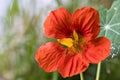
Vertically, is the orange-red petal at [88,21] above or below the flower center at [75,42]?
above

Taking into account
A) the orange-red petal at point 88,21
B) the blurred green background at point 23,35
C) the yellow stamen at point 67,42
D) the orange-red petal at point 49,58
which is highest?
the orange-red petal at point 88,21

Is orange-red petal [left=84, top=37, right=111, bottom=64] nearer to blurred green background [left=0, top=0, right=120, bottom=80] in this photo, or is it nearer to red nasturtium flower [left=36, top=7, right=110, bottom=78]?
red nasturtium flower [left=36, top=7, right=110, bottom=78]

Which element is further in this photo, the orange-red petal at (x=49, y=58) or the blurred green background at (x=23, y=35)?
the blurred green background at (x=23, y=35)

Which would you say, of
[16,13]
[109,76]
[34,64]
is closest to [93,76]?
[109,76]

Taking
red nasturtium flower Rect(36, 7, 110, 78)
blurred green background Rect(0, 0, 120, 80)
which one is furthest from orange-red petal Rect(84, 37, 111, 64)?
blurred green background Rect(0, 0, 120, 80)

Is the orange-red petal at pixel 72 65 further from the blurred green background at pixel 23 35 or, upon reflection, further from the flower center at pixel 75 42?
the blurred green background at pixel 23 35

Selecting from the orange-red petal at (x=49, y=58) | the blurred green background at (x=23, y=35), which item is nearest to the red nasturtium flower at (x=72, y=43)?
the orange-red petal at (x=49, y=58)

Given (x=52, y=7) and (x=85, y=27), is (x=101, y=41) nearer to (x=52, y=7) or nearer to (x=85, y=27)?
(x=85, y=27)
